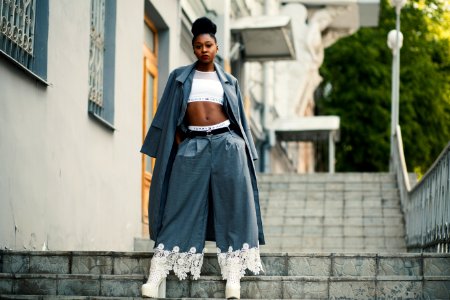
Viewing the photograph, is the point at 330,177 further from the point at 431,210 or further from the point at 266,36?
the point at 431,210

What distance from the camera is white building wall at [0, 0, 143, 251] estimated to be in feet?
28.5

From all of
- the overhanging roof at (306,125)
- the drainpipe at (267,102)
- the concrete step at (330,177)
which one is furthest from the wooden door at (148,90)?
the overhanging roof at (306,125)

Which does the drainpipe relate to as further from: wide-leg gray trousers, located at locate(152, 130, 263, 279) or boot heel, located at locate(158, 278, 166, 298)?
boot heel, located at locate(158, 278, 166, 298)

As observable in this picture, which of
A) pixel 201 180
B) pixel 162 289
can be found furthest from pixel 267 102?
pixel 162 289

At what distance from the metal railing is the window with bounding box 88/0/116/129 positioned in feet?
11.6

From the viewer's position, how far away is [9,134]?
336 inches

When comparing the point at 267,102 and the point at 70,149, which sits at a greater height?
the point at 267,102

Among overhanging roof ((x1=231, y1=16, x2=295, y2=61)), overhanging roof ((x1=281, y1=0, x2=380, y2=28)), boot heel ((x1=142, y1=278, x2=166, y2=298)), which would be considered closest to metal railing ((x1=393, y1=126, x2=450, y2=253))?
boot heel ((x1=142, y1=278, x2=166, y2=298))

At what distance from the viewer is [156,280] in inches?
299

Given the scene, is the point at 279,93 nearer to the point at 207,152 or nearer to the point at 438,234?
the point at 438,234

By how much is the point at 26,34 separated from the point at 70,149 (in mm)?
1485

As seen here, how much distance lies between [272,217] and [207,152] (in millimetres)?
9192

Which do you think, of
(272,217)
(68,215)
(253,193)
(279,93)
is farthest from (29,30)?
(279,93)

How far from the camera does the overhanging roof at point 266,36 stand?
22.2 metres
